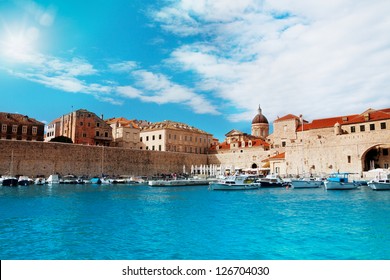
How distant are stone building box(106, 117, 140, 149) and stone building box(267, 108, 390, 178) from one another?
65.2 feet

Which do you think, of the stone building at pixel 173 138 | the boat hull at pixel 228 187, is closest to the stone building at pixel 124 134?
the stone building at pixel 173 138

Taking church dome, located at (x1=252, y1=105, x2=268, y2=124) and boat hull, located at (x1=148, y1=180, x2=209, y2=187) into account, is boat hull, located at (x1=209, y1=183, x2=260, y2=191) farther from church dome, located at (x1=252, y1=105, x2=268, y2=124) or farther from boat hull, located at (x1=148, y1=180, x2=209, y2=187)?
church dome, located at (x1=252, y1=105, x2=268, y2=124)

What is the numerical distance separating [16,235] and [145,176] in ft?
100

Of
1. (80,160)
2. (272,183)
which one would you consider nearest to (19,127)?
(80,160)

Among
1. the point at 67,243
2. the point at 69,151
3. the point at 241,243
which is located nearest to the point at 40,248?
the point at 67,243

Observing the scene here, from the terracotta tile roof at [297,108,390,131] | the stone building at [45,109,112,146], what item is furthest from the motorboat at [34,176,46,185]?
the terracotta tile roof at [297,108,390,131]

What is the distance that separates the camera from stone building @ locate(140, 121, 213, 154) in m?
45.6

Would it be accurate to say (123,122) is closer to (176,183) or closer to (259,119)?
(176,183)

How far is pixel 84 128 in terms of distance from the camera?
136ft

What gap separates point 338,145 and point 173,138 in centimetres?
2199

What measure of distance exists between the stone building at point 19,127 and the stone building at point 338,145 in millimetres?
27402

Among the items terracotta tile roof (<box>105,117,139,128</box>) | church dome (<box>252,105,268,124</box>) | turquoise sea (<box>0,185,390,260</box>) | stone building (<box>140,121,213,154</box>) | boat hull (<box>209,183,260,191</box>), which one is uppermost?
church dome (<box>252,105,268,124</box>)

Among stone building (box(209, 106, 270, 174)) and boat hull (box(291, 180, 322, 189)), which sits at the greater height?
stone building (box(209, 106, 270, 174))

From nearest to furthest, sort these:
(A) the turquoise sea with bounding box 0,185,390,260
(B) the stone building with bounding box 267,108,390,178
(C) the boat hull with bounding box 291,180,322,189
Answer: (A) the turquoise sea with bounding box 0,185,390,260, (C) the boat hull with bounding box 291,180,322,189, (B) the stone building with bounding box 267,108,390,178
